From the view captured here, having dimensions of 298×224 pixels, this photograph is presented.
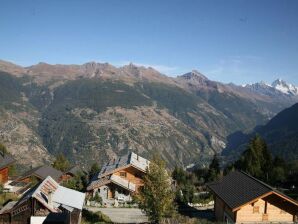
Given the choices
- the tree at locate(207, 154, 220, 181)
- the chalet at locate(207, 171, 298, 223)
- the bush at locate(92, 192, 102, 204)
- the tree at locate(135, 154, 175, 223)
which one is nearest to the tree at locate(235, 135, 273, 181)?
the tree at locate(207, 154, 220, 181)

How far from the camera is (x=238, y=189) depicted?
137ft

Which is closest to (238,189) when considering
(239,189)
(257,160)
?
(239,189)

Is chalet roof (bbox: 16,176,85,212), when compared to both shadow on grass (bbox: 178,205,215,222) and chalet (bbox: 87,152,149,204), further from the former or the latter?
chalet (bbox: 87,152,149,204)

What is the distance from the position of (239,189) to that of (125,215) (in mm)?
13994

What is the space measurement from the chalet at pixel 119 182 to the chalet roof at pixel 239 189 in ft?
→ 41.0

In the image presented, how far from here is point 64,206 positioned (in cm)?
3716

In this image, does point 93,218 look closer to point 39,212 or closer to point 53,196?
point 53,196

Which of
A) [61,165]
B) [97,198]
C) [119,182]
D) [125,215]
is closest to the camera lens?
[125,215]

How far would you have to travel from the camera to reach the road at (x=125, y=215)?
4441cm

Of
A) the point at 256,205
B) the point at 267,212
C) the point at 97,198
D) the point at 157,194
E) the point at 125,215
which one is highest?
the point at 157,194

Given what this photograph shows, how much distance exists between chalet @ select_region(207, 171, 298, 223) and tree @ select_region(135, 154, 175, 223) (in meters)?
7.10

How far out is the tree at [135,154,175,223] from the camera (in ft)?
114

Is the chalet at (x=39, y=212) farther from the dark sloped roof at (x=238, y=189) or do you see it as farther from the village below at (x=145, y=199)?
the dark sloped roof at (x=238, y=189)

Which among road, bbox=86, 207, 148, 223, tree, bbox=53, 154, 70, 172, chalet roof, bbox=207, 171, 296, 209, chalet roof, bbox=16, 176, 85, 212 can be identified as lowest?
road, bbox=86, 207, 148, 223
